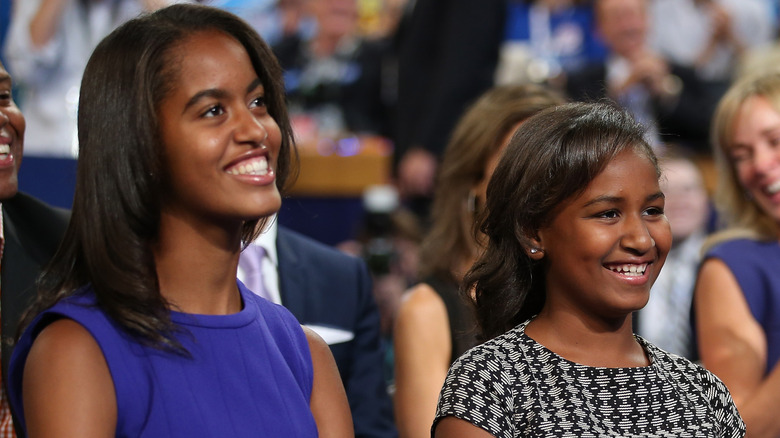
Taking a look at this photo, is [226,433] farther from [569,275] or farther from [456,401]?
[569,275]

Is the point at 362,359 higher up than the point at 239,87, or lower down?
lower down

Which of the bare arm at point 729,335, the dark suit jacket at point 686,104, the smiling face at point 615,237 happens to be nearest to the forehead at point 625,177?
the smiling face at point 615,237

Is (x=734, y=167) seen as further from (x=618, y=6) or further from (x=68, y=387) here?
(x=618, y=6)

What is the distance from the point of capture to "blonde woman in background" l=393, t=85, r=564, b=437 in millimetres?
2389

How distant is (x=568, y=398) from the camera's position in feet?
5.52

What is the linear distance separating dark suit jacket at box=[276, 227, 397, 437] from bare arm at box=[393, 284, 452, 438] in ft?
0.17

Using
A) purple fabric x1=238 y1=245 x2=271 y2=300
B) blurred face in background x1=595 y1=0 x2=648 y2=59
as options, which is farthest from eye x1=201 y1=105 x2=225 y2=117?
blurred face in background x1=595 y1=0 x2=648 y2=59

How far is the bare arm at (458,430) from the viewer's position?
5.29 feet

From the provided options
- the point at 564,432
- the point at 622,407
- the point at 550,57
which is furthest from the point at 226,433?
the point at 550,57

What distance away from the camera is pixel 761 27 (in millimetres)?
6066

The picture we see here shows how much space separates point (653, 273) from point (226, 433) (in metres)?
0.75

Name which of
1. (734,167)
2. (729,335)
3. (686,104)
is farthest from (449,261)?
(686,104)

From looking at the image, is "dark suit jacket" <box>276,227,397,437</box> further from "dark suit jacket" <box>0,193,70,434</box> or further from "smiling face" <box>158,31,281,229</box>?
"smiling face" <box>158,31,281,229</box>

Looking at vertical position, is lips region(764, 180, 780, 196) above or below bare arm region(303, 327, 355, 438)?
above
